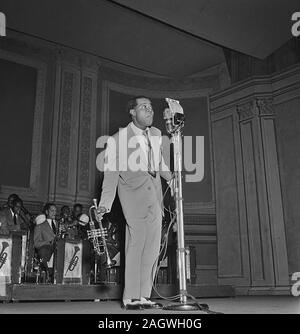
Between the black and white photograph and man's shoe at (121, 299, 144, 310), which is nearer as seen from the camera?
man's shoe at (121, 299, 144, 310)

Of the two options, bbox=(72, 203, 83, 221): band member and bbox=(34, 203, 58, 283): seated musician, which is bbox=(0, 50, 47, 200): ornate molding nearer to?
bbox=(72, 203, 83, 221): band member

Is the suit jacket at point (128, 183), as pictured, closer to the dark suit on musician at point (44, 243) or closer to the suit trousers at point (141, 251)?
the suit trousers at point (141, 251)

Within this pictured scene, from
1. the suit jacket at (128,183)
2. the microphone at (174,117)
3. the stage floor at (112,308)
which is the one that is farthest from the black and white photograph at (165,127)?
the microphone at (174,117)

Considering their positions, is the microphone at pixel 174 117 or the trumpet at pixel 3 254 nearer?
the microphone at pixel 174 117

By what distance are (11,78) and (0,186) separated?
1.90 m

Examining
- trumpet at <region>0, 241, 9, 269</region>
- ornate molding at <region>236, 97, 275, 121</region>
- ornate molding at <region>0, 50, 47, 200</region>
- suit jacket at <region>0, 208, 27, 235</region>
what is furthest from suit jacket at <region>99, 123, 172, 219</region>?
ornate molding at <region>236, 97, 275, 121</region>

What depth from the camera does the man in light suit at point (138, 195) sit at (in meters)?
2.27

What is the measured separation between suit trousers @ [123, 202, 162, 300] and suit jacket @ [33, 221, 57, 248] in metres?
2.97

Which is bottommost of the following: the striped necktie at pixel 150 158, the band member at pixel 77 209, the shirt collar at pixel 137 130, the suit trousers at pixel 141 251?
the suit trousers at pixel 141 251

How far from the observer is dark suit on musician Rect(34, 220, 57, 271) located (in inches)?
197

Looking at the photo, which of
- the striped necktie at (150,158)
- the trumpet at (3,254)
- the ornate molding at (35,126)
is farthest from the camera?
the ornate molding at (35,126)

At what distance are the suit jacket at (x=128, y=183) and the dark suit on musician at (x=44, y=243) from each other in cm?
289

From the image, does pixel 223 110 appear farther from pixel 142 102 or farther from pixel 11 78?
pixel 142 102
